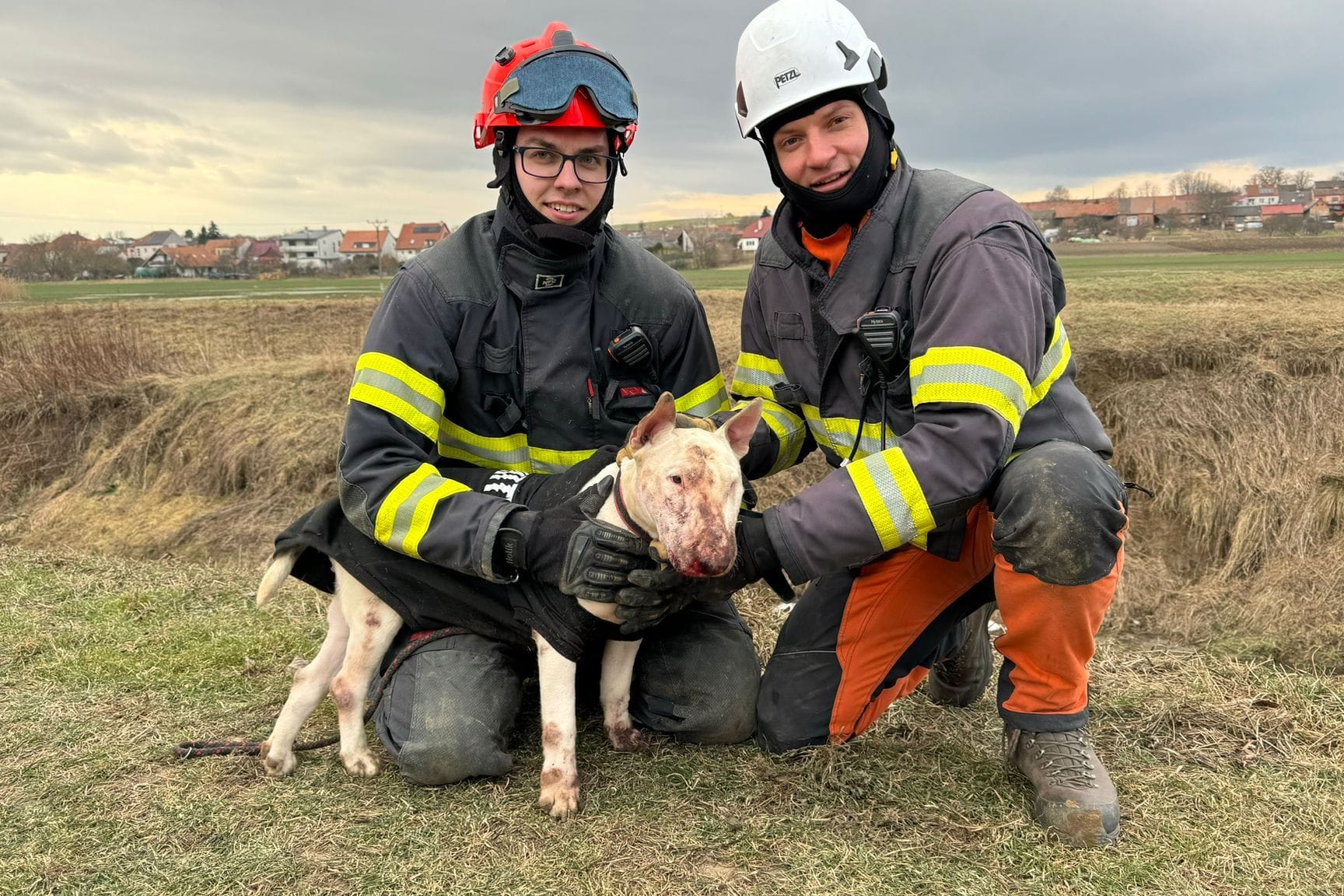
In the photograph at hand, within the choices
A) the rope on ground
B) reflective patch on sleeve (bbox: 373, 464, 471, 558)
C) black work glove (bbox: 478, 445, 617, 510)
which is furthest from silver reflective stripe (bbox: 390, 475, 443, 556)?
the rope on ground

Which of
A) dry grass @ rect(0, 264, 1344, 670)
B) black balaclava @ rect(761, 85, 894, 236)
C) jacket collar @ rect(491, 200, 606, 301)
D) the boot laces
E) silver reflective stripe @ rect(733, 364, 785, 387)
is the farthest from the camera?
dry grass @ rect(0, 264, 1344, 670)

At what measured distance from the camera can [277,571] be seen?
3.71 m

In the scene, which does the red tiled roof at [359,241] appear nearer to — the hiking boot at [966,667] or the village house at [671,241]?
the village house at [671,241]

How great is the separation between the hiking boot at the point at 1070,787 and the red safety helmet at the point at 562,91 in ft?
9.45

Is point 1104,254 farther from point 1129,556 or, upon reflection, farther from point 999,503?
point 999,503

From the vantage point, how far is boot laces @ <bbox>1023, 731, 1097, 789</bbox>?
10.5 ft

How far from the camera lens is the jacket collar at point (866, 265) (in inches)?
141

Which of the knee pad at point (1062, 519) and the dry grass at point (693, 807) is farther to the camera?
the knee pad at point (1062, 519)

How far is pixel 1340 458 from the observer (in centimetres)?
593

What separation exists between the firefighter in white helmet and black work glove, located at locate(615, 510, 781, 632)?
0.03ft

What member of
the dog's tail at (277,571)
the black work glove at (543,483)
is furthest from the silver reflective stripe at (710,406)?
the dog's tail at (277,571)

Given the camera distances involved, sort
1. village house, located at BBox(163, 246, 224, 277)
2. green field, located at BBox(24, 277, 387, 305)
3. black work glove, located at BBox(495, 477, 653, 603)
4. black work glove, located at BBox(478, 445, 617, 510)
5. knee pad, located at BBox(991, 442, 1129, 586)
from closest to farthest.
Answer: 1. knee pad, located at BBox(991, 442, 1129, 586)
2. black work glove, located at BBox(495, 477, 653, 603)
3. black work glove, located at BBox(478, 445, 617, 510)
4. green field, located at BBox(24, 277, 387, 305)
5. village house, located at BBox(163, 246, 224, 277)

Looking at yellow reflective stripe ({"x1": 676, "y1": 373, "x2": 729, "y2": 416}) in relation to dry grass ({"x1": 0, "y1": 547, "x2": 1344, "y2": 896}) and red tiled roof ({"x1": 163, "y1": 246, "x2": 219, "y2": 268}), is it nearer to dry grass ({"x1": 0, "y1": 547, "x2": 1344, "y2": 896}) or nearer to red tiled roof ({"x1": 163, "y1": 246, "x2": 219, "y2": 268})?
dry grass ({"x1": 0, "y1": 547, "x2": 1344, "y2": 896})

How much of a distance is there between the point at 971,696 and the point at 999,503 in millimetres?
1354
